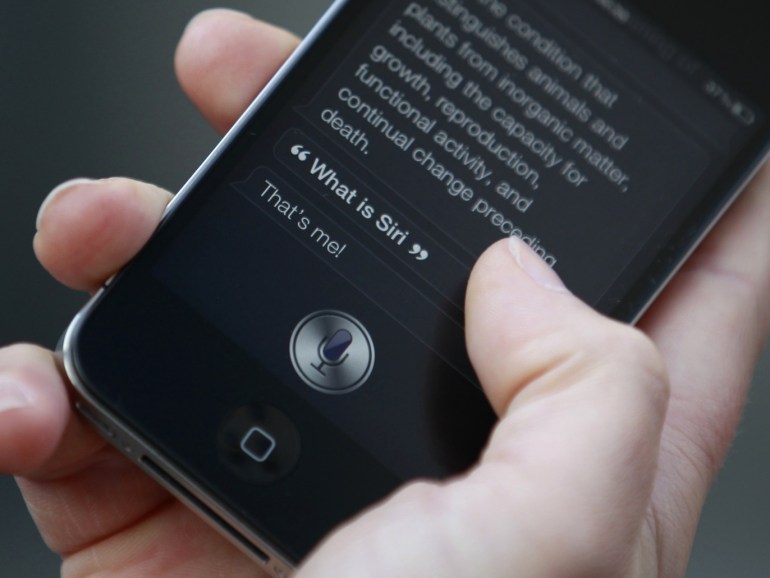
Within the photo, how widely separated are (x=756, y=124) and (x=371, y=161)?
218mm

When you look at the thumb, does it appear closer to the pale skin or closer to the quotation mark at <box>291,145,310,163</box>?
the pale skin

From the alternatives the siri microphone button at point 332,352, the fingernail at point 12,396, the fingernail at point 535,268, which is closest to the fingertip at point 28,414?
the fingernail at point 12,396

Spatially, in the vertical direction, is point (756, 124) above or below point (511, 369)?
above

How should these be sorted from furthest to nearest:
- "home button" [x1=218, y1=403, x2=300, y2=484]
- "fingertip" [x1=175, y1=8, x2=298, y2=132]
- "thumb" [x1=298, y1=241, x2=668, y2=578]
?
"fingertip" [x1=175, y1=8, x2=298, y2=132] → "home button" [x1=218, y1=403, x2=300, y2=484] → "thumb" [x1=298, y1=241, x2=668, y2=578]

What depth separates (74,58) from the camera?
85 centimetres

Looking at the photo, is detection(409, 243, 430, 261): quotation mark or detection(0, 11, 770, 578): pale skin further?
detection(409, 243, 430, 261): quotation mark

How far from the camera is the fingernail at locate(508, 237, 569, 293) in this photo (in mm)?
478

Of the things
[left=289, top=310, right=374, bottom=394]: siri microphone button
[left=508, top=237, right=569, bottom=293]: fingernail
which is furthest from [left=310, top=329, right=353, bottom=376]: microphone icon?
[left=508, top=237, right=569, bottom=293]: fingernail

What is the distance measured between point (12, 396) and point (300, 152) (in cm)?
20

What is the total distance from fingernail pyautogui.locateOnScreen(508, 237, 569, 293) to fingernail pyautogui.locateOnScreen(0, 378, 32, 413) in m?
0.24

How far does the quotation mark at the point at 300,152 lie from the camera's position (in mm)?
565

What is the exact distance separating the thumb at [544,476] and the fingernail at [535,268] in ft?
0.05

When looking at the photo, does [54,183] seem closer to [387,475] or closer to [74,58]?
[74,58]

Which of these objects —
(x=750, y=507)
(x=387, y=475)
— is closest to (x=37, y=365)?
(x=387, y=475)
